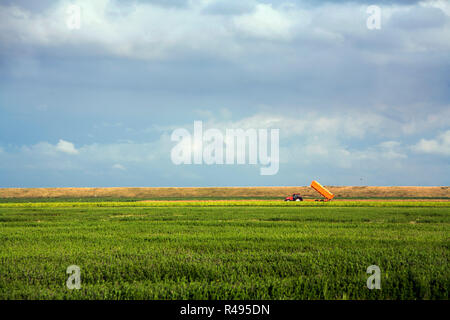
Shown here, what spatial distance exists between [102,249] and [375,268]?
969 cm

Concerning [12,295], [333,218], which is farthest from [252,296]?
[333,218]

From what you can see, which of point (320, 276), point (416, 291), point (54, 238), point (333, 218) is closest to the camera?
point (416, 291)

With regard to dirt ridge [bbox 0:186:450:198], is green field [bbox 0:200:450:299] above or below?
above
